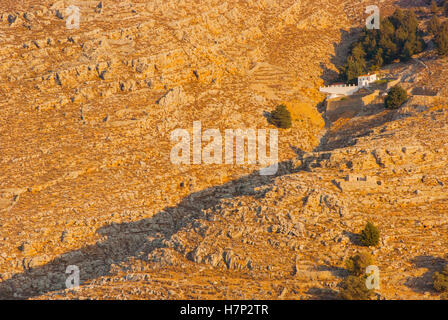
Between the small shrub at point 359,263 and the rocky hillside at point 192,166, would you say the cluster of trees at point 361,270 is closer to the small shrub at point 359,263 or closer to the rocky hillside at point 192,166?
the small shrub at point 359,263

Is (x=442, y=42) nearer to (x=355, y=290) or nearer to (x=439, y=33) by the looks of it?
(x=439, y=33)

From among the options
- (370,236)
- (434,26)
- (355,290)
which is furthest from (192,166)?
(434,26)

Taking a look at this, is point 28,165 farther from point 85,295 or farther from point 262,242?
point 262,242

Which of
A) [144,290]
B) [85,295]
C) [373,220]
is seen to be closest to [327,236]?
[373,220]

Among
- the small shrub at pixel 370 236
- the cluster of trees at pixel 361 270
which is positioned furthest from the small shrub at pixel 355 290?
the small shrub at pixel 370 236

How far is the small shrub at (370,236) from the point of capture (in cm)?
2973

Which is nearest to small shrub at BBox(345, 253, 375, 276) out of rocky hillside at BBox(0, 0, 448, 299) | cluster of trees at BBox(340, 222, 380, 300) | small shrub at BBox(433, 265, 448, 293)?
cluster of trees at BBox(340, 222, 380, 300)

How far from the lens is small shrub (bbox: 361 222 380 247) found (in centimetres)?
2973

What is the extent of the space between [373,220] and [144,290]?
47.3 ft

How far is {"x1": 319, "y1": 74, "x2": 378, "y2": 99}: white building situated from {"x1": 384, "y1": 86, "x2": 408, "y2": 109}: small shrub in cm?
676

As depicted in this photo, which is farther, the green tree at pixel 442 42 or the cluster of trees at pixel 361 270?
the green tree at pixel 442 42

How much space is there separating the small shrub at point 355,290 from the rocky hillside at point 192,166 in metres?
1.27

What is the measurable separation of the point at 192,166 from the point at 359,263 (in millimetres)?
18038

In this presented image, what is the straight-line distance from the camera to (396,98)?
46.5 m
